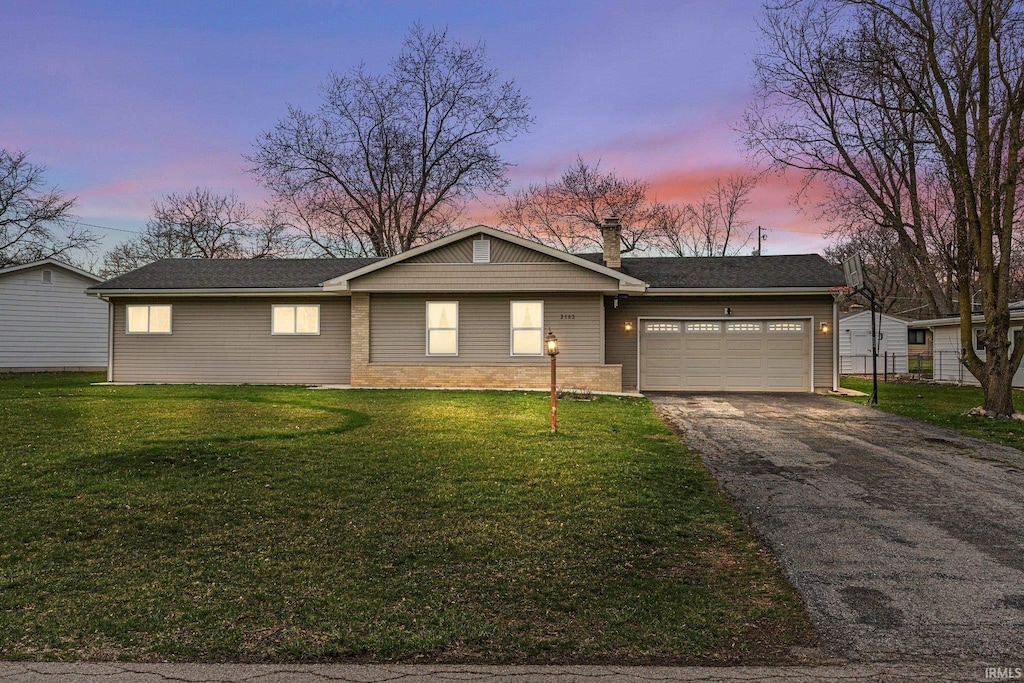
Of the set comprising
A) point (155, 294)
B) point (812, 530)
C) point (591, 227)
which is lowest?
point (812, 530)

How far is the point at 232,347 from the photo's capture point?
17406 mm

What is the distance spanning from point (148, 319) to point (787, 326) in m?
18.5

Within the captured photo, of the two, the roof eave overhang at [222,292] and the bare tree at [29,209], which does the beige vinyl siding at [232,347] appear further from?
the bare tree at [29,209]

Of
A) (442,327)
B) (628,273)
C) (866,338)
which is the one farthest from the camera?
(866,338)

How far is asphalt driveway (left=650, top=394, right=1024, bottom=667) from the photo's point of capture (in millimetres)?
3232

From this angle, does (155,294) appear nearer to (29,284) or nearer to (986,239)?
(29,284)

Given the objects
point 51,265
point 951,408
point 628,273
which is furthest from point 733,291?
point 51,265

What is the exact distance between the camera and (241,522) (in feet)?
16.1

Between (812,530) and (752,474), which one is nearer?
(812,530)

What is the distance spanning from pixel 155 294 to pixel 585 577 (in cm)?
1748

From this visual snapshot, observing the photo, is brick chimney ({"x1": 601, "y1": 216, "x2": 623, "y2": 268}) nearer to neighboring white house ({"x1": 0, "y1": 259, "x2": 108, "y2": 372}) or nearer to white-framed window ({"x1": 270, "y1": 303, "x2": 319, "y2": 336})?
white-framed window ({"x1": 270, "y1": 303, "x2": 319, "y2": 336})

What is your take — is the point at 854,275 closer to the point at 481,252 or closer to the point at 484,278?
the point at 484,278

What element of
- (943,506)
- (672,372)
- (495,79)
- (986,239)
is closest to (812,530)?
(943,506)

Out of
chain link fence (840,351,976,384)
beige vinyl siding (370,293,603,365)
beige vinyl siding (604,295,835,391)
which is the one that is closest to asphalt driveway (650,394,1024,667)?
beige vinyl siding (370,293,603,365)
